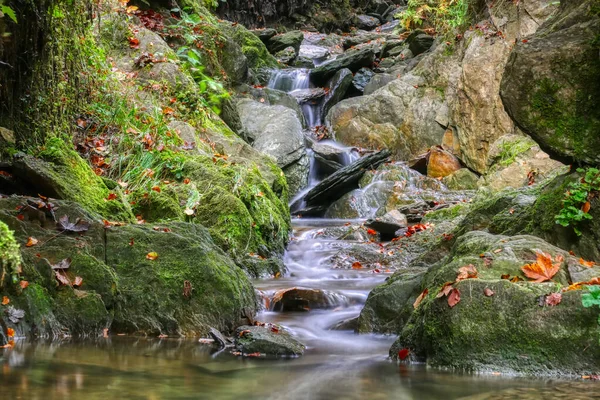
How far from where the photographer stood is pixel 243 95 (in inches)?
605

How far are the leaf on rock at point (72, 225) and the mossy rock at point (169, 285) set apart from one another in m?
0.22

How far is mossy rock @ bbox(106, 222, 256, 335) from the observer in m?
4.52

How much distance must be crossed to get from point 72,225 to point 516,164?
9558 millimetres

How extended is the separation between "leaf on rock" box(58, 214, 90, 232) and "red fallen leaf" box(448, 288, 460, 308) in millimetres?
2777

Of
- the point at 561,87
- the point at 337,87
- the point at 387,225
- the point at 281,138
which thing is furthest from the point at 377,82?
the point at 561,87

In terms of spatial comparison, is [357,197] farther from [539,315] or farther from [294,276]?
[539,315]

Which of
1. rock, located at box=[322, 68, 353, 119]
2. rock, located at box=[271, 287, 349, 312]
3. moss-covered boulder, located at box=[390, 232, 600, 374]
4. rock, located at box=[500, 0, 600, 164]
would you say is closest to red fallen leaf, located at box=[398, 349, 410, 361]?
moss-covered boulder, located at box=[390, 232, 600, 374]

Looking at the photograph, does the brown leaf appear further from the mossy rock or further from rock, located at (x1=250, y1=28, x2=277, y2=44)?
rock, located at (x1=250, y1=28, x2=277, y2=44)

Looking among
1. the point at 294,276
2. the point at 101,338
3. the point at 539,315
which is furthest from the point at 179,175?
the point at 539,315

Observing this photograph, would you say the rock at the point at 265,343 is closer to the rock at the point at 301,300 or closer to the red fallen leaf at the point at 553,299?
the rock at the point at 301,300

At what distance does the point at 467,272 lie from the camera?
13.8 ft

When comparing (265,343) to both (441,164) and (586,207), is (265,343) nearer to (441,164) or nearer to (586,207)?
(586,207)

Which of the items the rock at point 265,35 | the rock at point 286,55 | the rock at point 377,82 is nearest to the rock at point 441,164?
the rock at point 377,82

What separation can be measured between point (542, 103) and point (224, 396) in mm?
4155
